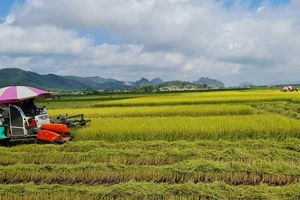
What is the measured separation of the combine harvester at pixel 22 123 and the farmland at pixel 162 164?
0.40 meters

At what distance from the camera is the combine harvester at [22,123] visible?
9.63m

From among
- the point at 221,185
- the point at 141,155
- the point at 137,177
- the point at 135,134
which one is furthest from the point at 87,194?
the point at 135,134

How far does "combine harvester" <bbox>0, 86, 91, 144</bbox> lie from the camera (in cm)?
963

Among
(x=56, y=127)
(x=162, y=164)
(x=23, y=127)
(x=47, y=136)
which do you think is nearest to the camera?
(x=162, y=164)

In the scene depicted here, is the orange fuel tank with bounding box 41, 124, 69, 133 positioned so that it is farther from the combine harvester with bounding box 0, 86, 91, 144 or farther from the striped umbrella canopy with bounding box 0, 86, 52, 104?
the striped umbrella canopy with bounding box 0, 86, 52, 104

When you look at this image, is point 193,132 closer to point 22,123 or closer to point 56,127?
point 56,127

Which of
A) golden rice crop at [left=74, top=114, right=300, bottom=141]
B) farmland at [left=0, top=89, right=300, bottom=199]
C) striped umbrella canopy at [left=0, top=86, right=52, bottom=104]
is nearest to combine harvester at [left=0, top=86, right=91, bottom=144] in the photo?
striped umbrella canopy at [left=0, top=86, right=52, bottom=104]

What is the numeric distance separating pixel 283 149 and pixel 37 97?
7759 mm

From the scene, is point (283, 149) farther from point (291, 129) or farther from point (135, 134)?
point (135, 134)

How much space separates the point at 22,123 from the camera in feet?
32.3

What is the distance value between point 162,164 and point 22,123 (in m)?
4.90

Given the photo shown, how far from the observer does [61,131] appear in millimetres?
9758

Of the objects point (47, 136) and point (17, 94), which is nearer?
point (47, 136)

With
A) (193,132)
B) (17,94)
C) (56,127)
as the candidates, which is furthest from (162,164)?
(17,94)
